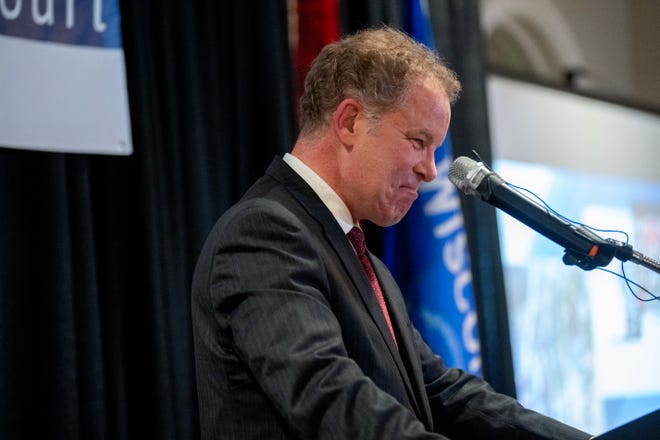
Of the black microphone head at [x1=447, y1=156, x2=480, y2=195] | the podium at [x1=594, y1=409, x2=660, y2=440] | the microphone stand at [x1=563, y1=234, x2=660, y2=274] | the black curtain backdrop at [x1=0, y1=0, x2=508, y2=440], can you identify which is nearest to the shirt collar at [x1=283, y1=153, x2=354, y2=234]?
the black microphone head at [x1=447, y1=156, x2=480, y2=195]

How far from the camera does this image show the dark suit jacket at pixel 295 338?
A: 4.97ft

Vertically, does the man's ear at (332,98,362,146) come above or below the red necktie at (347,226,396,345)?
above

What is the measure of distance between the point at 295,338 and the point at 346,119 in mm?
594

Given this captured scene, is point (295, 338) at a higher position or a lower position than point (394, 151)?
lower

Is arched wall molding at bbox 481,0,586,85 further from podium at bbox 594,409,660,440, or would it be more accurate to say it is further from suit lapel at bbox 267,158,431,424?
podium at bbox 594,409,660,440

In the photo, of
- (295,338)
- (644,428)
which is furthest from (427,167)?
(644,428)

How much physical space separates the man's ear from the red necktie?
0.19m

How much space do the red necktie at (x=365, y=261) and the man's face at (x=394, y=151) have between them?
5 cm

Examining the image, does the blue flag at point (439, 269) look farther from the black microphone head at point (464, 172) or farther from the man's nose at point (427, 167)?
the black microphone head at point (464, 172)

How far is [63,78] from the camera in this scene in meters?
2.71

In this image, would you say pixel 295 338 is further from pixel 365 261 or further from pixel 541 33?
pixel 541 33

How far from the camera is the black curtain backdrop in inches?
102

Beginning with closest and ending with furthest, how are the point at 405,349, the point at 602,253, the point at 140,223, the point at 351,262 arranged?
the point at 602,253, the point at 351,262, the point at 405,349, the point at 140,223

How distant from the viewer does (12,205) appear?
261 cm
